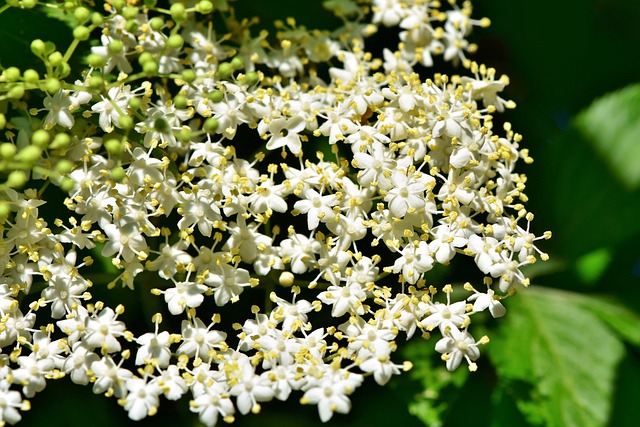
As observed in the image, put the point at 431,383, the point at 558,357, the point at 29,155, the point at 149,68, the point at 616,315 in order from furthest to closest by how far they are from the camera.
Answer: the point at 616,315 < the point at 558,357 < the point at 431,383 < the point at 149,68 < the point at 29,155

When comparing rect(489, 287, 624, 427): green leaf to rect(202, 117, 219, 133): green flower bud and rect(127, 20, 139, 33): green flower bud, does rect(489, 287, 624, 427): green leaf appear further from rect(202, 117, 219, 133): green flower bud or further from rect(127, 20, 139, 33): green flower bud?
rect(127, 20, 139, 33): green flower bud

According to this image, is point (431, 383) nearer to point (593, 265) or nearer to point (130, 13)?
point (593, 265)

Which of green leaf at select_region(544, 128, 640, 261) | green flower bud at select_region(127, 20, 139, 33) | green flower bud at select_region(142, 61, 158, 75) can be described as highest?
green flower bud at select_region(127, 20, 139, 33)

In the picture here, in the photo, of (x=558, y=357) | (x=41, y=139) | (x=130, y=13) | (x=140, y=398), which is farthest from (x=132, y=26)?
(x=558, y=357)

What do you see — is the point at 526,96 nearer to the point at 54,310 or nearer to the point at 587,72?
the point at 587,72

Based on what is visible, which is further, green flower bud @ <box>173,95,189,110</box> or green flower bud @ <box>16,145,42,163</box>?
green flower bud @ <box>173,95,189,110</box>

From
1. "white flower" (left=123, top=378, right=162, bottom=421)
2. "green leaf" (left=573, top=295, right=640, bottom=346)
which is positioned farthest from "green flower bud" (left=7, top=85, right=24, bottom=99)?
"green leaf" (left=573, top=295, right=640, bottom=346)
